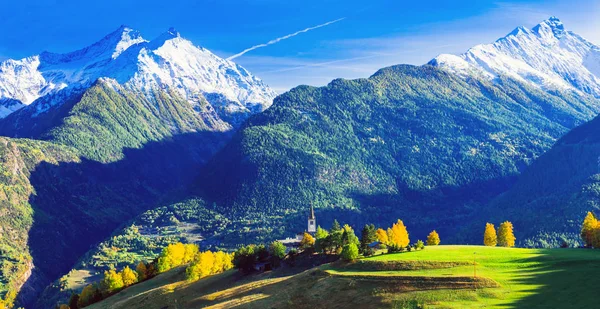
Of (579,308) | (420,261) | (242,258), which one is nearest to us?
(579,308)

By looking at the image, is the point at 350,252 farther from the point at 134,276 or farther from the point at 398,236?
the point at 134,276

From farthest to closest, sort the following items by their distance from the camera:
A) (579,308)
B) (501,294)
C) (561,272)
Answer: (561,272) < (501,294) < (579,308)

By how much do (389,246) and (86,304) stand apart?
106m

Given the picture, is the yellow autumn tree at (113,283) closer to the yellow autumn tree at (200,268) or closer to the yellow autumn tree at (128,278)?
the yellow autumn tree at (128,278)

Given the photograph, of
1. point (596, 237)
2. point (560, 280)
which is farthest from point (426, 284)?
point (596, 237)

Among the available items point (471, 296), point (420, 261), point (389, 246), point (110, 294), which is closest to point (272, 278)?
point (389, 246)

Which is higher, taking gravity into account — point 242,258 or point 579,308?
point 242,258

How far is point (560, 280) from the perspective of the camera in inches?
4008

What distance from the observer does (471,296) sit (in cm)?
9706

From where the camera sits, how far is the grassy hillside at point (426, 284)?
95625 mm

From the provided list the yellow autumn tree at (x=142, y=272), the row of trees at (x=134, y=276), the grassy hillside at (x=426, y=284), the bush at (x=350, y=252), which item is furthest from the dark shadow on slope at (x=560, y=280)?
the yellow autumn tree at (x=142, y=272)

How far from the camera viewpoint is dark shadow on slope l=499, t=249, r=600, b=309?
A: 293 ft

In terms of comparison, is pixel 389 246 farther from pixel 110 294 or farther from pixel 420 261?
pixel 110 294

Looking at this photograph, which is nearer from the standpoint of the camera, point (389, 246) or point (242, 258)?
point (389, 246)
